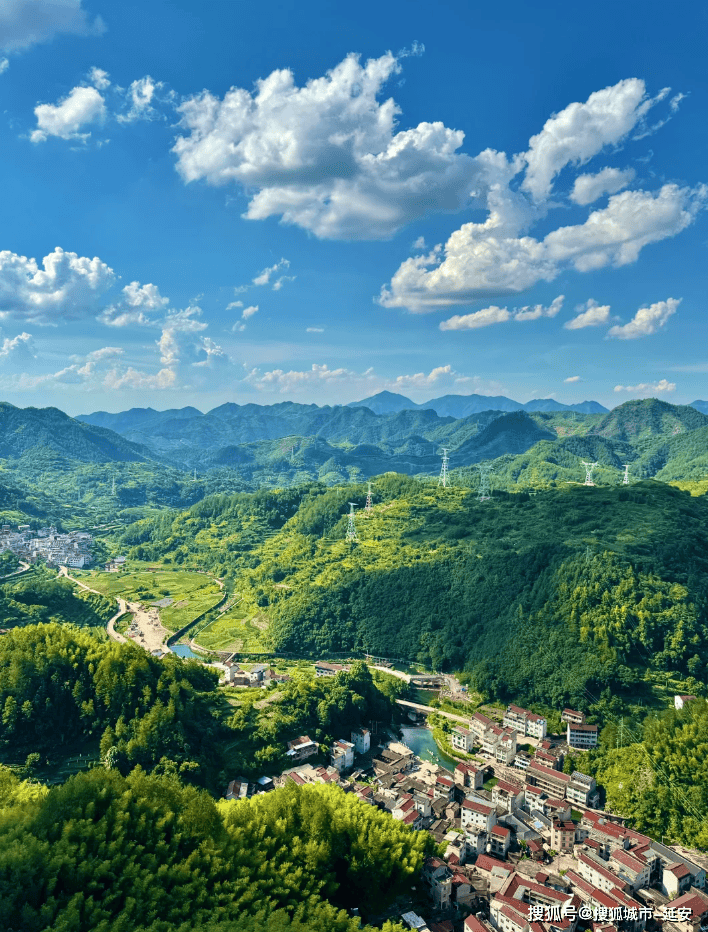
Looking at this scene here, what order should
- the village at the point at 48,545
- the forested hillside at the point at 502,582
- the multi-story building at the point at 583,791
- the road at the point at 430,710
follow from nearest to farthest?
the multi-story building at the point at 583,791, the road at the point at 430,710, the forested hillside at the point at 502,582, the village at the point at 48,545

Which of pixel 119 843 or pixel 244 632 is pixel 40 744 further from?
pixel 244 632

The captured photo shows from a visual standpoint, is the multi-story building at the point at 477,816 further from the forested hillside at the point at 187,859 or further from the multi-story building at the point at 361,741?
the multi-story building at the point at 361,741

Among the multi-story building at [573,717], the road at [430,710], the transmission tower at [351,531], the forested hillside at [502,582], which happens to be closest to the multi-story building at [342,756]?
the road at [430,710]

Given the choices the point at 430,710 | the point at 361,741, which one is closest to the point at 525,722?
the point at 430,710

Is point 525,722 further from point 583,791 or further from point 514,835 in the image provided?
point 514,835

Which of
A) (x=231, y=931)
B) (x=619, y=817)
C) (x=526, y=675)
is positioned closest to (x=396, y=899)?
(x=231, y=931)

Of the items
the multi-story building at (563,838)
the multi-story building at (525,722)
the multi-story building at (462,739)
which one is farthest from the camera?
the multi-story building at (525,722)

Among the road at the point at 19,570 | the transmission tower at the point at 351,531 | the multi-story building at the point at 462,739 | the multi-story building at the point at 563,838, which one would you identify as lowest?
the multi-story building at the point at 462,739
